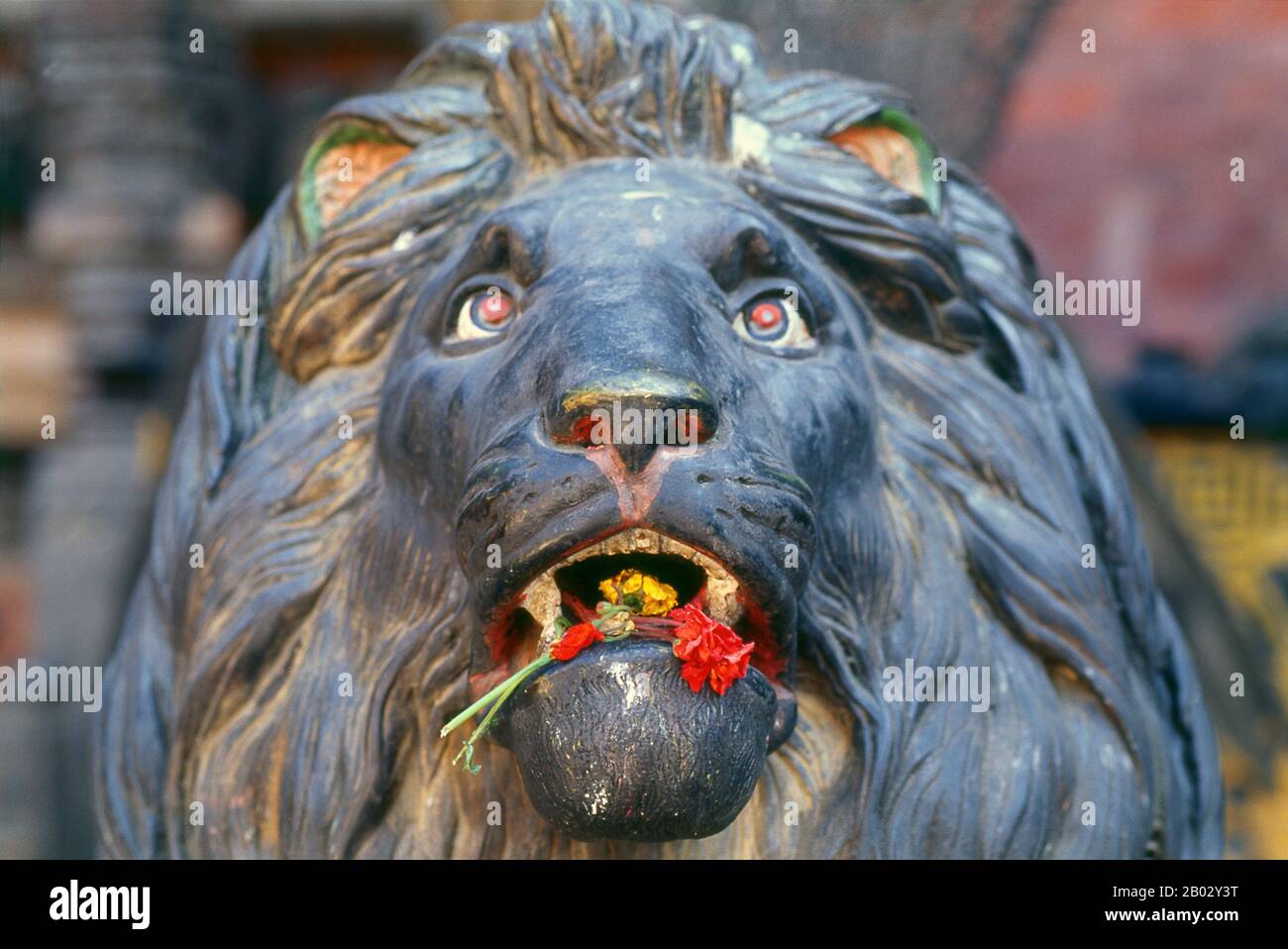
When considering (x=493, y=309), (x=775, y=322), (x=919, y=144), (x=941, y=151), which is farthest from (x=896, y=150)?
(x=941, y=151)

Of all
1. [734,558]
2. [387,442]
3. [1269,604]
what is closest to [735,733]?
[734,558]

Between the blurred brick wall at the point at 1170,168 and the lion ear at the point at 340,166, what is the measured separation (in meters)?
2.70

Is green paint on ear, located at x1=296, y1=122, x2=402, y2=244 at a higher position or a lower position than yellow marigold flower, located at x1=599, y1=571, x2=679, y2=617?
higher

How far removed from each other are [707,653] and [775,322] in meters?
0.41

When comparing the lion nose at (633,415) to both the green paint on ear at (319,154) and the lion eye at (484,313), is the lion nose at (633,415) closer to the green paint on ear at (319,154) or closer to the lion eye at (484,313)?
the lion eye at (484,313)

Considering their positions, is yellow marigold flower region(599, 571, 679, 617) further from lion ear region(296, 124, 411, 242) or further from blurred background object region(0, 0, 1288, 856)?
blurred background object region(0, 0, 1288, 856)

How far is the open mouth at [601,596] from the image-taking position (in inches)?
57.1

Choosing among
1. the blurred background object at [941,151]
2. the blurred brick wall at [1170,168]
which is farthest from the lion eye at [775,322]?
the blurred brick wall at [1170,168]

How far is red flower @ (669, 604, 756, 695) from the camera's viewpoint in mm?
1415

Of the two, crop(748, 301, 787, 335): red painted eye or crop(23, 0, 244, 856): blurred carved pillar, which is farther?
crop(23, 0, 244, 856): blurred carved pillar

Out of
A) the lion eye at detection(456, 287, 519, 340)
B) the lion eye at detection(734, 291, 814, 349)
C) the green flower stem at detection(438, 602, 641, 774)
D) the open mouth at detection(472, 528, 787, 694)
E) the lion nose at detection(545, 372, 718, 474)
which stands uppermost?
the lion eye at detection(456, 287, 519, 340)

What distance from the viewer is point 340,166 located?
192 cm

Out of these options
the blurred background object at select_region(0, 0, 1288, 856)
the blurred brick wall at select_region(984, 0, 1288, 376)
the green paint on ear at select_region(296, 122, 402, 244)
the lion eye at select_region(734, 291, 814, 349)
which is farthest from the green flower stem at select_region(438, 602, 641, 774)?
the blurred brick wall at select_region(984, 0, 1288, 376)

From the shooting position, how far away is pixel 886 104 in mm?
1877
